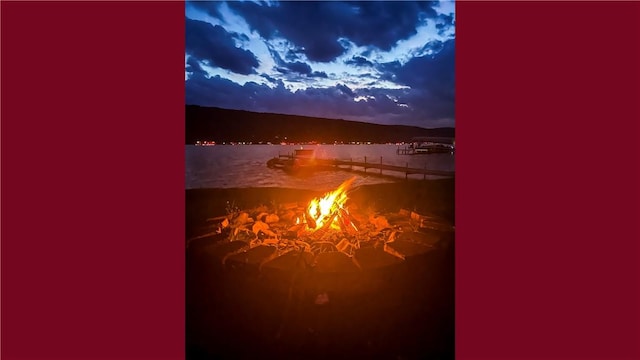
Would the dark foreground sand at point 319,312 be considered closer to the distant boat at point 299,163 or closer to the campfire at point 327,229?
the campfire at point 327,229

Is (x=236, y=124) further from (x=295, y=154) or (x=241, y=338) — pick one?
(x=241, y=338)

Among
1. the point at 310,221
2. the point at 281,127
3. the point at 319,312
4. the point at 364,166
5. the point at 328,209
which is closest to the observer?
the point at 319,312

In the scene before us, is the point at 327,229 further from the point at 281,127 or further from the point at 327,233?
the point at 281,127

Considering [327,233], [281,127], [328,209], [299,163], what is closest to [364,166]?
[299,163]

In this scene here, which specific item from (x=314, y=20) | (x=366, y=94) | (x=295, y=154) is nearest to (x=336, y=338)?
(x=366, y=94)

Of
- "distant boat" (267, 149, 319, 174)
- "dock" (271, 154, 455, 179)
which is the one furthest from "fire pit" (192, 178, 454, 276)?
"distant boat" (267, 149, 319, 174)

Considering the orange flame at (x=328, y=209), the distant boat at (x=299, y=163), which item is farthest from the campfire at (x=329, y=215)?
the distant boat at (x=299, y=163)
